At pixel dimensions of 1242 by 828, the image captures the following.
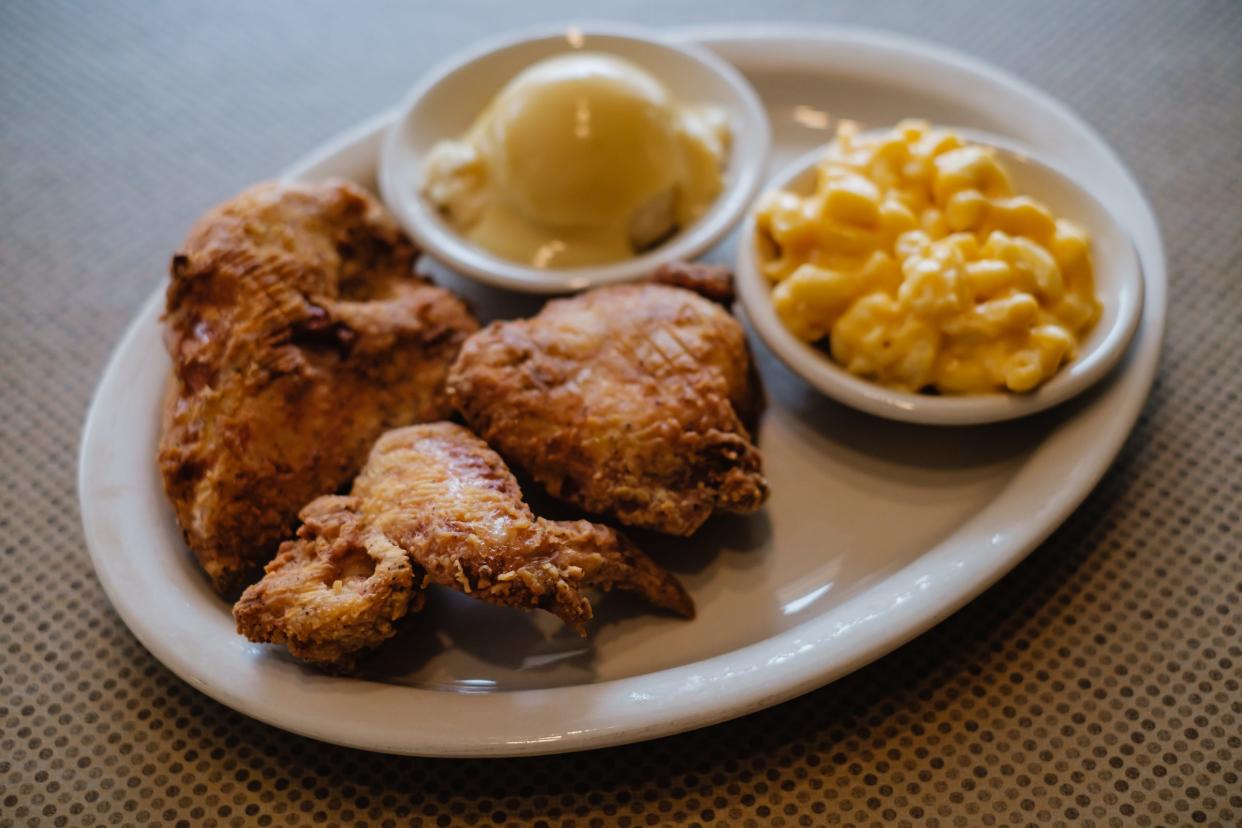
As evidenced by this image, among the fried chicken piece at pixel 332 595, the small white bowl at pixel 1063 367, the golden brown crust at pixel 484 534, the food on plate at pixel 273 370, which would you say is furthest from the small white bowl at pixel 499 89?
the fried chicken piece at pixel 332 595

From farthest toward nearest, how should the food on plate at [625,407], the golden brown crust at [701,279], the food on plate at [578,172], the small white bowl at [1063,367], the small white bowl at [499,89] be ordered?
the food on plate at [578,172] < the small white bowl at [499,89] < the golden brown crust at [701,279] < the small white bowl at [1063,367] < the food on plate at [625,407]

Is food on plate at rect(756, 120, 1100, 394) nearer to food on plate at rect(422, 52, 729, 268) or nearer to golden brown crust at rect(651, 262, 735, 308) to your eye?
golden brown crust at rect(651, 262, 735, 308)

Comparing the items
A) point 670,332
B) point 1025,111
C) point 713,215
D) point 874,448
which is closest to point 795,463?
point 874,448

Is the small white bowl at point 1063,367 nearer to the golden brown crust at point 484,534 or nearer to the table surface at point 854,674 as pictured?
the table surface at point 854,674

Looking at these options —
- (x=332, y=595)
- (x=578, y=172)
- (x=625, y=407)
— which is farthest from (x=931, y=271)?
(x=332, y=595)

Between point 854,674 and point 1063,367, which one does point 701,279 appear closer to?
point 1063,367

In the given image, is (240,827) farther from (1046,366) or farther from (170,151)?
(170,151)
